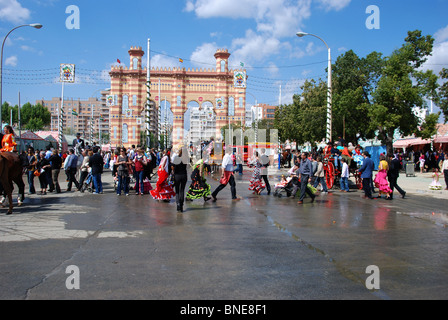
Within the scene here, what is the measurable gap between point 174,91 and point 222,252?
66048 mm

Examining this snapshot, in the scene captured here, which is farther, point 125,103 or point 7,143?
point 125,103

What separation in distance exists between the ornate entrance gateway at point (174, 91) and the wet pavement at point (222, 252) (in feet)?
195

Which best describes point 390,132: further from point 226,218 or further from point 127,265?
point 127,265

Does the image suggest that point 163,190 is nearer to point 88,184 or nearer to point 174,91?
point 88,184

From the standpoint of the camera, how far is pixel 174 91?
70312 millimetres

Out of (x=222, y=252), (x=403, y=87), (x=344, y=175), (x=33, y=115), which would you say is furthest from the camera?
(x=33, y=115)

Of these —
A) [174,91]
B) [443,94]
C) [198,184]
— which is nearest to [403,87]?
[443,94]

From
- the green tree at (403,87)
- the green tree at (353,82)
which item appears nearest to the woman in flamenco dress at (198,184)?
the green tree at (403,87)

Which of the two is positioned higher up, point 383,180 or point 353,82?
point 353,82

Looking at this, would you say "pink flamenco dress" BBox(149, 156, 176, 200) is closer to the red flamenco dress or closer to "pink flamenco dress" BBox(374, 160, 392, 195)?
the red flamenco dress

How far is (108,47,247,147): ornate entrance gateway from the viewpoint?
69.5 m

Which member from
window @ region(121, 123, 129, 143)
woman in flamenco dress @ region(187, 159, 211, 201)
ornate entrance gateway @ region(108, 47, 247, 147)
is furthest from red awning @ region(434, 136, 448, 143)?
window @ region(121, 123, 129, 143)
